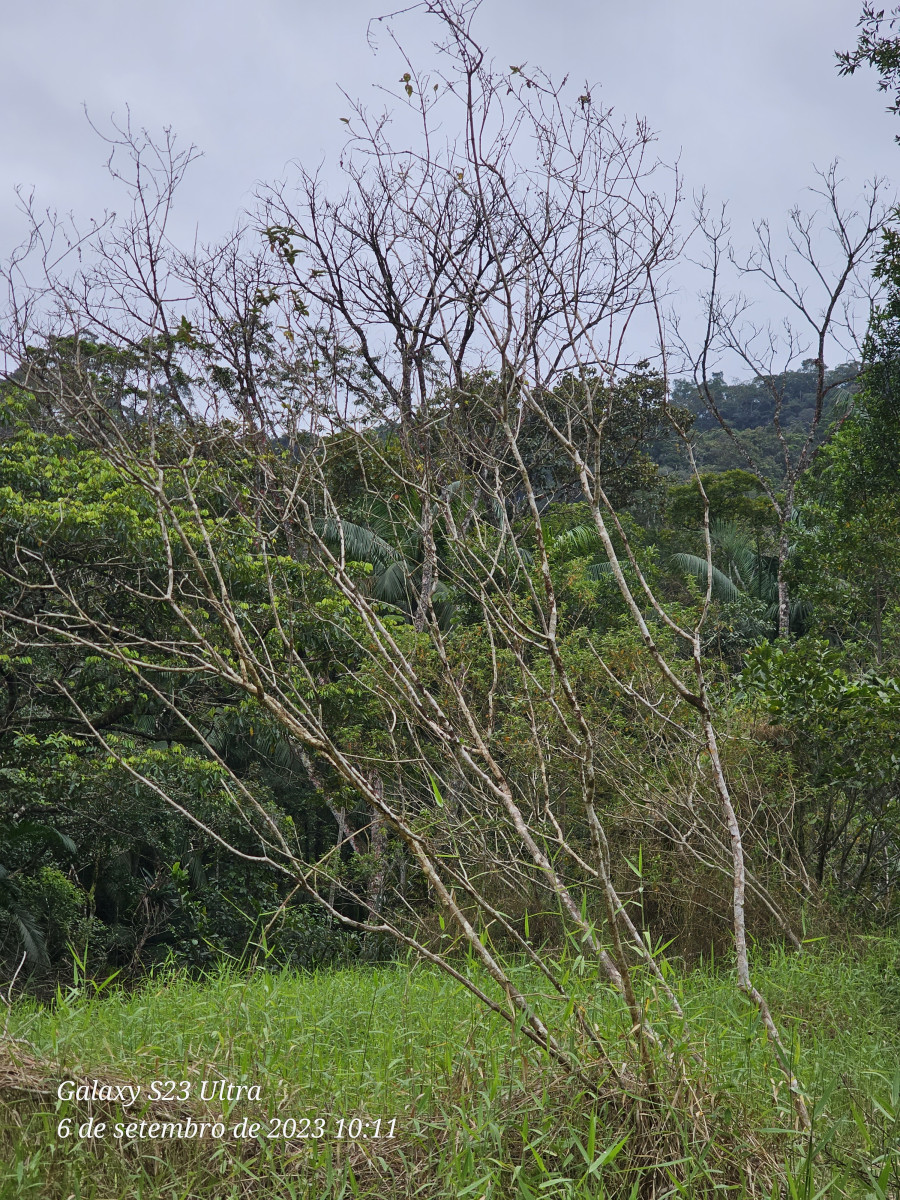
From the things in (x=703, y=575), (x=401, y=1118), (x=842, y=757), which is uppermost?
(x=703, y=575)

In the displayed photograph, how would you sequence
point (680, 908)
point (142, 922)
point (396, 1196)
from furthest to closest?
point (142, 922) < point (680, 908) < point (396, 1196)

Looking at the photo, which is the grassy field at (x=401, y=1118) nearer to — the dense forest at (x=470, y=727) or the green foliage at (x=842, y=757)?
the dense forest at (x=470, y=727)

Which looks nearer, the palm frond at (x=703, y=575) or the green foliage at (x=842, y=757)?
the green foliage at (x=842, y=757)

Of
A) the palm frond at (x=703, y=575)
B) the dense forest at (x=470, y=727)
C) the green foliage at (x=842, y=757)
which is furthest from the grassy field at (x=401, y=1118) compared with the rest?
the palm frond at (x=703, y=575)

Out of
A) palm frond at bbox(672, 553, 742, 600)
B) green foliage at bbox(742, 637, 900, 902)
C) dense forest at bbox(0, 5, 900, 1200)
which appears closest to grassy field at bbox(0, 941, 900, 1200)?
dense forest at bbox(0, 5, 900, 1200)

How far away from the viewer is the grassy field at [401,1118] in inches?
72.3

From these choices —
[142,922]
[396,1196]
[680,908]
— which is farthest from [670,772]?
[142,922]

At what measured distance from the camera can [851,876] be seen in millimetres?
5977

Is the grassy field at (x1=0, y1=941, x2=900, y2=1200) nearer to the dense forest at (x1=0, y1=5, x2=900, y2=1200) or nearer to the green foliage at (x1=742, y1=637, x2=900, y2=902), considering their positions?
the dense forest at (x1=0, y1=5, x2=900, y2=1200)

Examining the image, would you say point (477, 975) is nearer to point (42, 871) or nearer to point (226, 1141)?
point (226, 1141)

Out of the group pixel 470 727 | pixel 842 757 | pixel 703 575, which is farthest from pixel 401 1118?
pixel 703 575

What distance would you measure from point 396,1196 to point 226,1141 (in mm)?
443

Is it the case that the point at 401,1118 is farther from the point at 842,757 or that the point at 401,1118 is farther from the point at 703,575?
the point at 703,575

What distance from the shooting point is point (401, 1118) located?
2.12 m
